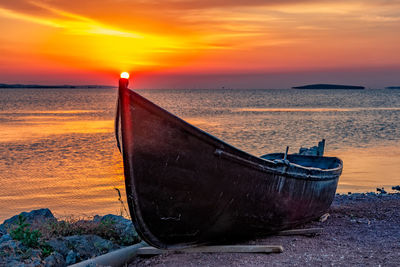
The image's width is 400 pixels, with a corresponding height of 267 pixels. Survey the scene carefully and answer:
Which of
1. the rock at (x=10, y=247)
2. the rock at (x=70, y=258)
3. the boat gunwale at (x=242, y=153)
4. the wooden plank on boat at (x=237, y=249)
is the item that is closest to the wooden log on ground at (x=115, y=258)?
the rock at (x=70, y=258)

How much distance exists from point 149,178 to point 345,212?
6.17 m

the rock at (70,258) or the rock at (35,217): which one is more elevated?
the rock at (70,258)

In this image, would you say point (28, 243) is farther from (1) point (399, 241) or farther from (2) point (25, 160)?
(2) point (25, 160)

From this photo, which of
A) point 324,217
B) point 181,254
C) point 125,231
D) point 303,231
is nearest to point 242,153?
point 181,254

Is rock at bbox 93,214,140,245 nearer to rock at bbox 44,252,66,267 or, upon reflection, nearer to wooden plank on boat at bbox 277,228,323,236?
rock at bbox 44,252,66,267

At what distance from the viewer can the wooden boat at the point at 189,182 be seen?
224 inches

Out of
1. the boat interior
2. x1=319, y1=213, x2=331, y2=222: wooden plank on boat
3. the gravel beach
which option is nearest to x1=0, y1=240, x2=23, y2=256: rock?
the gravel beach

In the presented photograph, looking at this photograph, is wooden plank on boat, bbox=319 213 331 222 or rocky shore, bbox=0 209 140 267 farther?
wooden plank on boat, bbox=319 213 331 222

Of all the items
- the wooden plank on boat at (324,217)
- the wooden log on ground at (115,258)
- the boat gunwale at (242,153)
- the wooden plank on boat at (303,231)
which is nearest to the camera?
the boat gunwale at (242,153)

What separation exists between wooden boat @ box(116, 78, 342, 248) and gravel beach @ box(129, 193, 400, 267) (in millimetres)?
346

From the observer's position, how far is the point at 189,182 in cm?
611

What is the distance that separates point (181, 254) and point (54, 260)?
6.06 feet

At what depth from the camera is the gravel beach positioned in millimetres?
6434

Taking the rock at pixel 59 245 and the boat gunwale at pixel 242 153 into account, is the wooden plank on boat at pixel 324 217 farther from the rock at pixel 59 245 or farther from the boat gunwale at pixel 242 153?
the rock at pixel 59 245
